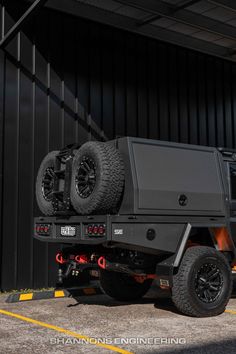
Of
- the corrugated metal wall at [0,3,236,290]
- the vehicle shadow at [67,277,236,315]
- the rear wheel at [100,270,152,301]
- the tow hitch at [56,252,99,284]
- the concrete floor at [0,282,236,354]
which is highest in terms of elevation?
the corrugated metal wall at [0,3,236,290]

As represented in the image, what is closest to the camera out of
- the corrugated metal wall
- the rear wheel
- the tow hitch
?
the tow hitch

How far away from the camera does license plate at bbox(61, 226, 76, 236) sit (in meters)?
7.22

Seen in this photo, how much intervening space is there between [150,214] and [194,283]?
1.16 metres

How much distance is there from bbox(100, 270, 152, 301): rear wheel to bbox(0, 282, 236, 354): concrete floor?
202mm

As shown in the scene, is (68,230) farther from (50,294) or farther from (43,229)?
(50,294)

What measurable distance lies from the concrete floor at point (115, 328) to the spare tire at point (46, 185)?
5.40 feet

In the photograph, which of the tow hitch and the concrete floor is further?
the tow hitch

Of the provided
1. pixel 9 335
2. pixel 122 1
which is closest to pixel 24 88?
pixel 122 1

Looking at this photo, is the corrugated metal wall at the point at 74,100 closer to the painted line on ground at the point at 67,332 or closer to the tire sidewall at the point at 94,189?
the painted line on ground at the point at 67,332

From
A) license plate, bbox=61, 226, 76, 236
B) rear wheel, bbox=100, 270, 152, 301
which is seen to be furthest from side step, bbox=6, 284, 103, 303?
license plate, bbox=61, 226, 76, 236

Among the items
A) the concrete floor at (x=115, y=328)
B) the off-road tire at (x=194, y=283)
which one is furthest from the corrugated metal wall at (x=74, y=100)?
the off-road tire at (x=194, y=283)

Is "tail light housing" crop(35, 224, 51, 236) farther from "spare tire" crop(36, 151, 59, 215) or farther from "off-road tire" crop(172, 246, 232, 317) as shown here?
"off-road tire" crop(172, 246, 232, 317)

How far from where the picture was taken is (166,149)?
732 centimetres

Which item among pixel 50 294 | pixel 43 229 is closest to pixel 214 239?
pixel 43 229
